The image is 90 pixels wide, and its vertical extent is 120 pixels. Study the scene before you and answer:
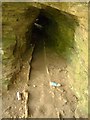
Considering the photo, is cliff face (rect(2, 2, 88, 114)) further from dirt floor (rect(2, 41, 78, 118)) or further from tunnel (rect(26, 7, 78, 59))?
dirt floor (rect(2, 41, 78, 118))

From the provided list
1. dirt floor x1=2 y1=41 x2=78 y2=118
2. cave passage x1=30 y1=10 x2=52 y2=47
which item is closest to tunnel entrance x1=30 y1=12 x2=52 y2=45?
cave passage x1=30 y1=10 x2=52 y2=47

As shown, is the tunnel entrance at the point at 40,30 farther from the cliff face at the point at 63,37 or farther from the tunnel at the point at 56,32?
the cliff face at the point at 63,37

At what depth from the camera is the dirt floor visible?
3.85 metres

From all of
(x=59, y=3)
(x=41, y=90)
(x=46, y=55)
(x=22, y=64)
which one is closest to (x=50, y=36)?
(x=46, y=55)

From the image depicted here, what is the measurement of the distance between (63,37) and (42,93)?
1368mm

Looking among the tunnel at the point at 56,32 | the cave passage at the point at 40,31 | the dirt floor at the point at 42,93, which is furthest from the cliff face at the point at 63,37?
the cave passage at the point at 40,31

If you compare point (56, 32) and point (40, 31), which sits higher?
point (56, 32)

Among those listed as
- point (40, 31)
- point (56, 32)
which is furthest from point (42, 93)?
point (40, 31)

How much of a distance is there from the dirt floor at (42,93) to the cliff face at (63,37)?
0.15 metres

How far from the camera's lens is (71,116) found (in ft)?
12.5

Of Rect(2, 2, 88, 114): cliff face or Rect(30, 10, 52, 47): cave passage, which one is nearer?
Rect(2, 2, 88, 114): cliff face

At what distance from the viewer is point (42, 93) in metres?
4.20

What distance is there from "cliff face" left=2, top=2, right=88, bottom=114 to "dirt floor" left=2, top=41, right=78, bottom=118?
0.51ft

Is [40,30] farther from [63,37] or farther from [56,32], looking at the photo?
[63,37]
